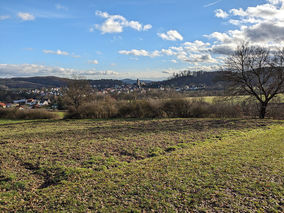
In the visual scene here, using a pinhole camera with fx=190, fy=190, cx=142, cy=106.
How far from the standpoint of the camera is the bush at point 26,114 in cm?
4088

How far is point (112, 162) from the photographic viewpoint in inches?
387

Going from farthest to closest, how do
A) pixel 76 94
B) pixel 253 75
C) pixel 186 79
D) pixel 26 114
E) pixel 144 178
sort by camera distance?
pixel 186 79 < pixel 76 94 < pixel 26 114 < pixel 253 75 < pixel 144 178

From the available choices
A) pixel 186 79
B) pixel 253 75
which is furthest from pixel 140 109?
pixel 186 79

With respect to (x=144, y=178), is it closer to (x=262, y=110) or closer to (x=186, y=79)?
(x=262, y=110)

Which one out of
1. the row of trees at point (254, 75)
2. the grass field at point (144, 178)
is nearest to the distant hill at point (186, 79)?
the row of trees at point (254, 75)

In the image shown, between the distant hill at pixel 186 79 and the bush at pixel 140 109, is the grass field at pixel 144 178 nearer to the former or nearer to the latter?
the bush at pixel 140 109

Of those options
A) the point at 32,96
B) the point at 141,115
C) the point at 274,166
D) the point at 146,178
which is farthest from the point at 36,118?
the point at 32,96

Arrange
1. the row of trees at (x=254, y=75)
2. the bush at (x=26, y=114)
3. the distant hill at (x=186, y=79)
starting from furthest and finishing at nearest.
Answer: the distant hill at (x=186, y=79), the bush at (x=26, y=114), the row of trees at (x=254, y=75)

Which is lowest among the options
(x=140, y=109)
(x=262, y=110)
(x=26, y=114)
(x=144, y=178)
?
(x=26, y=114)

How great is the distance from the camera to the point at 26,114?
4138 centimetres

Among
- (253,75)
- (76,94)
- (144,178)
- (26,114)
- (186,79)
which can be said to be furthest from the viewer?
(186,79)

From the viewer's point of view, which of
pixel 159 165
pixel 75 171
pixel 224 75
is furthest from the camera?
pixel 224 75

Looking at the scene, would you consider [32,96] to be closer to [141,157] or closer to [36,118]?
[36,118]

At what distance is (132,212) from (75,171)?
410cm
